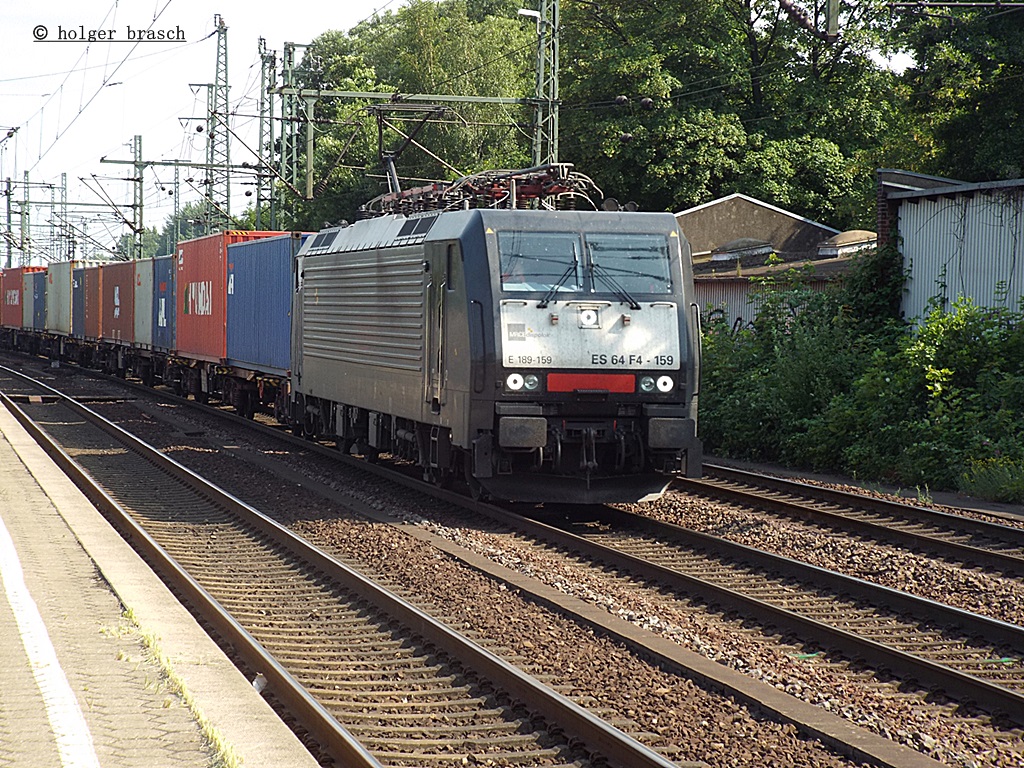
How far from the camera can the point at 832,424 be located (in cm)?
1697

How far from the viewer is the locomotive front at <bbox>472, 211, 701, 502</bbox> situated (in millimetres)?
11977

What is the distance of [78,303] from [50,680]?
37.7 m

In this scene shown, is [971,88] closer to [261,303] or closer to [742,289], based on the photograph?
[742,289]

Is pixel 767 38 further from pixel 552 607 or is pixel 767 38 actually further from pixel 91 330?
pixel 552 607

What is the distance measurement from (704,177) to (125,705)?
36754 mm

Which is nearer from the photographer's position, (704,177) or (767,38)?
(704,177)

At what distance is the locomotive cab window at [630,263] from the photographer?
12391mm

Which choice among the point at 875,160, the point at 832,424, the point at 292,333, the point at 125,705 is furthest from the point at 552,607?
the point at 875,160

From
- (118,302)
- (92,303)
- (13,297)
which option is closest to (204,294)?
(118,302)

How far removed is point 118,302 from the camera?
36.1 m

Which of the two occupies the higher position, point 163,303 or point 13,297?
point 13,297

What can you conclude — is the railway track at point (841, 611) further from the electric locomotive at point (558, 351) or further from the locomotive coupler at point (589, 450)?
the electric locomotive at point (558, 351)

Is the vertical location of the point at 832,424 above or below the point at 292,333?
below

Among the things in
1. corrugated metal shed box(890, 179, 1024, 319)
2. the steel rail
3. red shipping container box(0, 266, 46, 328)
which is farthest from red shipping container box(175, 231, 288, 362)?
red shipping container box(0, 266, 46, 328)
